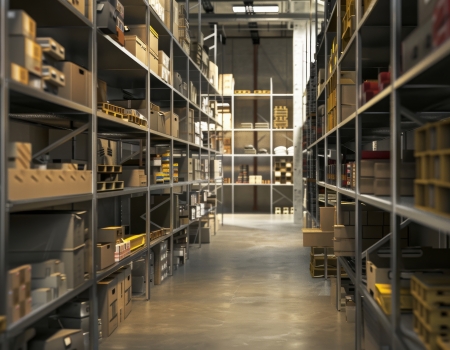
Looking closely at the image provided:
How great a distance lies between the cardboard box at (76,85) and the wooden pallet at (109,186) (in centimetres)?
72

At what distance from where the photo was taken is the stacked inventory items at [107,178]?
424 centimetres

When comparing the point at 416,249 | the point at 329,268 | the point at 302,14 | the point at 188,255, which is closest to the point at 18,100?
the point at 416,249

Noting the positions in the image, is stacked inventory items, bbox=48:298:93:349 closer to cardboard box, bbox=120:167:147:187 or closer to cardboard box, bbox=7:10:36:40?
cardboard box, bbox=120:167:147:187

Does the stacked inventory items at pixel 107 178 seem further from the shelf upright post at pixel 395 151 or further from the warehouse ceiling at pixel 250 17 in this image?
the warehouse ceiling at pixel 250 17

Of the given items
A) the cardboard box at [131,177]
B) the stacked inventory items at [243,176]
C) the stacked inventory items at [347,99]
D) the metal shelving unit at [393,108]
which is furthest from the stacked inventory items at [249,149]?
the stacked inventory items at [347,99]

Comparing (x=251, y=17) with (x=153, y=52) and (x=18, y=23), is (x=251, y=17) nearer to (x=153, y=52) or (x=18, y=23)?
(x=153, y=52)

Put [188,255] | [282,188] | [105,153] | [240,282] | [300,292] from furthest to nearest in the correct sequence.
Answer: [282,188]
[188,255]
[240,282]
[300,292]
[105,153]

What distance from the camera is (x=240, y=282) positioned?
6.51 metres

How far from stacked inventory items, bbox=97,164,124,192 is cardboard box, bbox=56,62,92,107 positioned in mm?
634

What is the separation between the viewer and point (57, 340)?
10.7 ft

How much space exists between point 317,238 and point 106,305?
2.22 metres

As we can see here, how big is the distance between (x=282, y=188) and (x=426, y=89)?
13902 mm

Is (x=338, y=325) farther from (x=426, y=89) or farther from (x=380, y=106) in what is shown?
(x=426, y=89)

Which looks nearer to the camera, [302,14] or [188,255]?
[188,255]
